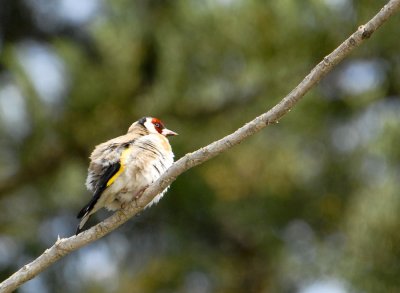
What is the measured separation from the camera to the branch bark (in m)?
3.21

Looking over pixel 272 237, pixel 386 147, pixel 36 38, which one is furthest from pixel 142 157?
pixel 36 38

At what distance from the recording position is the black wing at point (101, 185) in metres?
3.79

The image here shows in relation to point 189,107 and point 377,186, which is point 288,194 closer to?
point 377,186

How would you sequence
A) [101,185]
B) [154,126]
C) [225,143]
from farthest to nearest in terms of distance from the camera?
1. [154,126]
2. [101,185]
3. [225,143]

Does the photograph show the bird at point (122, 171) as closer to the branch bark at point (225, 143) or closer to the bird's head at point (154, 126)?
the branch bark at point (225, 143)

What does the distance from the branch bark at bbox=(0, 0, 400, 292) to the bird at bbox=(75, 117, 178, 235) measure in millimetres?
247

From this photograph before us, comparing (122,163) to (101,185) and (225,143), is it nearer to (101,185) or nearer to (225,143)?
(101,185)

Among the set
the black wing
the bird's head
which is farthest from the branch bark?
the bird's head

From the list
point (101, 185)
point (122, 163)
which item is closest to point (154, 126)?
point (122, 163)

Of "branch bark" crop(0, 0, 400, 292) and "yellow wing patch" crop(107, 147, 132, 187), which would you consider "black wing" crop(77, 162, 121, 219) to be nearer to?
"yellow wing patch" crop(107, 147, 132, 187)

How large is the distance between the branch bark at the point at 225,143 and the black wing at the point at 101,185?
→ 0.21m

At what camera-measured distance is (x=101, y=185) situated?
388 centimetres

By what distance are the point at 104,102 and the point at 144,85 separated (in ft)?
1.05

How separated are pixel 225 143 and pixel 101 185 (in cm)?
74
